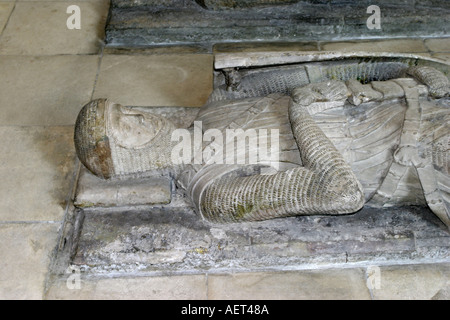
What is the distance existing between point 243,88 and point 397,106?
1.00 meters

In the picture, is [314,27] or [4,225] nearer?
[4,225]

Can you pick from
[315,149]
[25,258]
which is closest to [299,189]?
[315,149]

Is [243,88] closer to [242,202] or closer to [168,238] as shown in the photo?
[242,202]

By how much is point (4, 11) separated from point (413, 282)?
448 centimetres

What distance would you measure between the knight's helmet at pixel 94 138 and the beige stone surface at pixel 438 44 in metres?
3.11

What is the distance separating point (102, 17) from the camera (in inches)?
195

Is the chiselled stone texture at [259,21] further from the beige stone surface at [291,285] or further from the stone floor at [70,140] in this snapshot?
the beige stone surface at [291,285]

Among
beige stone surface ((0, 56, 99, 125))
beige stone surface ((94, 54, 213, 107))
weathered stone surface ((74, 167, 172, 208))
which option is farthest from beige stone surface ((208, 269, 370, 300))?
beige stone surface ((0, 56, 99, 125))

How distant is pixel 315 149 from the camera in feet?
9.14

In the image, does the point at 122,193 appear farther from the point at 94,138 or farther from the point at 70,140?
the point at 70,140

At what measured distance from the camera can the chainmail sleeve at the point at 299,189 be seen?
106 inches

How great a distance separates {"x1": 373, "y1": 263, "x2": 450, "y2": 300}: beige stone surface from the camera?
9.87 feet

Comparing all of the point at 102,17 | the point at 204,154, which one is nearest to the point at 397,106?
the point at 204,154

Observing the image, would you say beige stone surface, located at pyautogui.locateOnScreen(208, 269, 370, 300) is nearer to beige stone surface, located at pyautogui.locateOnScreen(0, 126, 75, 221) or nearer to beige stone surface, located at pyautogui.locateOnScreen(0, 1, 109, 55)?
beige stone surface, located at pyautogui.locateOnScreen(0, 126, 75, 221)
